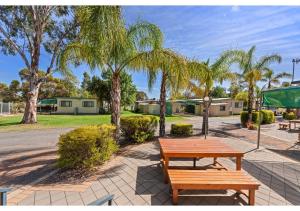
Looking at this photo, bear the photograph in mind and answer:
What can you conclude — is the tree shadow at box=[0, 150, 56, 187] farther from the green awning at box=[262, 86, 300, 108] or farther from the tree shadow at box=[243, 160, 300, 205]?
the green awning at box=[262, 86, 300, 108]

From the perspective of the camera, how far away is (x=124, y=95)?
31562 millimetres

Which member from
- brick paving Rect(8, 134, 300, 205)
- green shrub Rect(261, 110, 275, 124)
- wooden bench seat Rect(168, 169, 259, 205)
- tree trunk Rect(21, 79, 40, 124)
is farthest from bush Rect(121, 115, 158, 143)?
green shrub Rect(261, 110, 275, 124)

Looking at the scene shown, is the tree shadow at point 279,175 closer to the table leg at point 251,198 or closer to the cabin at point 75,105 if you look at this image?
the table leg at point 251,198

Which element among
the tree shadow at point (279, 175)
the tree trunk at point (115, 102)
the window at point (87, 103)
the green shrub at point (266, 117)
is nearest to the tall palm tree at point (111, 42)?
the tree trunk at point (115, 102)

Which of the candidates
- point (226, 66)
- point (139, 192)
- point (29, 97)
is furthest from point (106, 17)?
point (29, 97)

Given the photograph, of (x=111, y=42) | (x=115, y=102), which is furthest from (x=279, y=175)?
(x=111, y=42)

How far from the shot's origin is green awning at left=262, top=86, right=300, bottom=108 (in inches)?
307

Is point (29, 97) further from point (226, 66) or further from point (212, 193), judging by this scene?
point (212, 193)

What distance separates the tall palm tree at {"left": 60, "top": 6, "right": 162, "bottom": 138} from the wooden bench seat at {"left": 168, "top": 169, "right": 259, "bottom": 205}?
4.17 metres

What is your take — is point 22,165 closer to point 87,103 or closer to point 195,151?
point 195,151

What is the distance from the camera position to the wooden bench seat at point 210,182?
3426 mm

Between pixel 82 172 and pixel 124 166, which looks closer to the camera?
pixel 82 172

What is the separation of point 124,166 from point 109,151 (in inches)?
23.6

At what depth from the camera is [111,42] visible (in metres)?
6.50
